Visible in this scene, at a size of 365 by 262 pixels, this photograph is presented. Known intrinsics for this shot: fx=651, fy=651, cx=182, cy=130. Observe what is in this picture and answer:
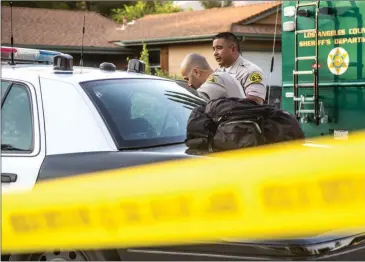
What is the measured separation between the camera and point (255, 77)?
4.86 meters

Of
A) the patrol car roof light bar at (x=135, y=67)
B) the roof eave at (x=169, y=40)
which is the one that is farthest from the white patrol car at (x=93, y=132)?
the roof eave at (x=169, y=40)

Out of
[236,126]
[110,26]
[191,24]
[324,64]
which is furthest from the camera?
[110,26]

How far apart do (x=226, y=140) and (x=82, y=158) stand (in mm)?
740

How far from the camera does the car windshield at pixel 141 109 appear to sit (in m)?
3.52

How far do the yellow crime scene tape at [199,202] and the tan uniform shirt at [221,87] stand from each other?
83 centimetres

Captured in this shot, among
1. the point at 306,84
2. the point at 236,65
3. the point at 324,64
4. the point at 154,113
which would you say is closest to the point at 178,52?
the point at 306,84

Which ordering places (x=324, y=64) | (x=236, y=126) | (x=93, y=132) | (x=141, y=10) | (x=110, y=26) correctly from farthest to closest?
(x=141, y=10), (x=110, y=26), (x=324, y=64), (x=93, y=132), (x=236, y=126)

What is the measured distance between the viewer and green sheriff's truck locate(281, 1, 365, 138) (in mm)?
6684

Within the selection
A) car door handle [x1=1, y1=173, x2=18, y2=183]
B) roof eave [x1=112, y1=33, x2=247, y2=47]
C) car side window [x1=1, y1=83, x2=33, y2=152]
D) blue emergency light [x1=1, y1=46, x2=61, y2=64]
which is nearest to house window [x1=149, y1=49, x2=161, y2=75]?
roof eave [x1=112, y1=33, x2=247, y2=47]

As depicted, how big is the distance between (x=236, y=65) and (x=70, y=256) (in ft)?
7.78

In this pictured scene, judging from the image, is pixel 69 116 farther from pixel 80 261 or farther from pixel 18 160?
pixel 80 261

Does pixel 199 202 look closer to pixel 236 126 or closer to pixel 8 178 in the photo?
pixel 236 126

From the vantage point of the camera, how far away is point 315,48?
708 cm

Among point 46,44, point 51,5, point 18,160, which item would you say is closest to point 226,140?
point 18,160
